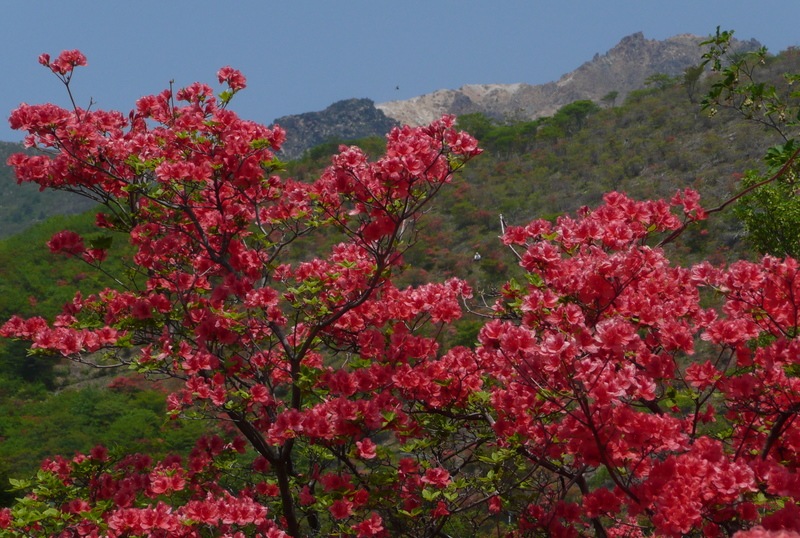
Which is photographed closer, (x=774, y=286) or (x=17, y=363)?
(x=774, y=286)

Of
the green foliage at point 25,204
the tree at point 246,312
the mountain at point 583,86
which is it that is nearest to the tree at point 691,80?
the tree at point 246,312

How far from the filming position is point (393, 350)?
4.37 m

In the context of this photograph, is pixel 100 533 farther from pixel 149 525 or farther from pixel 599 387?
pixel 599 387

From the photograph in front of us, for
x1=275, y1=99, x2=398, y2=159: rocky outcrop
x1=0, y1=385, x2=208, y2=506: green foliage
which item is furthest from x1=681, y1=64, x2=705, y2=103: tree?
x1=275, y1=99, x2=398, y2=159: rocky outcrop

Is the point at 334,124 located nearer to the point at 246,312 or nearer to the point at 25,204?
the point at 25,204

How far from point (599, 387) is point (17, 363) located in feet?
104

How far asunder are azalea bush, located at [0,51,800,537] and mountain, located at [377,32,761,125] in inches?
4955

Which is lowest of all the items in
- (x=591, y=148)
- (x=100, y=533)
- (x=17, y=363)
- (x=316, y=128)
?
(x=17, y=363)

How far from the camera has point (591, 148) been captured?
38.4 m

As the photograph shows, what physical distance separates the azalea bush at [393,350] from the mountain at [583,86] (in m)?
126

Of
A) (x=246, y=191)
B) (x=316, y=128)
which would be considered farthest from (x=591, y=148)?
(x=316, y=128)

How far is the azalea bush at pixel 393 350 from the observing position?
2969mm

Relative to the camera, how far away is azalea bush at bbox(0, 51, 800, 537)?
2.97 meters

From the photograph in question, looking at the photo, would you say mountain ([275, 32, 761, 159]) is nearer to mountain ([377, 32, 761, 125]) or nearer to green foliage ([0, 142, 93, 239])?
mountain ([377, 32, 761, 125])
